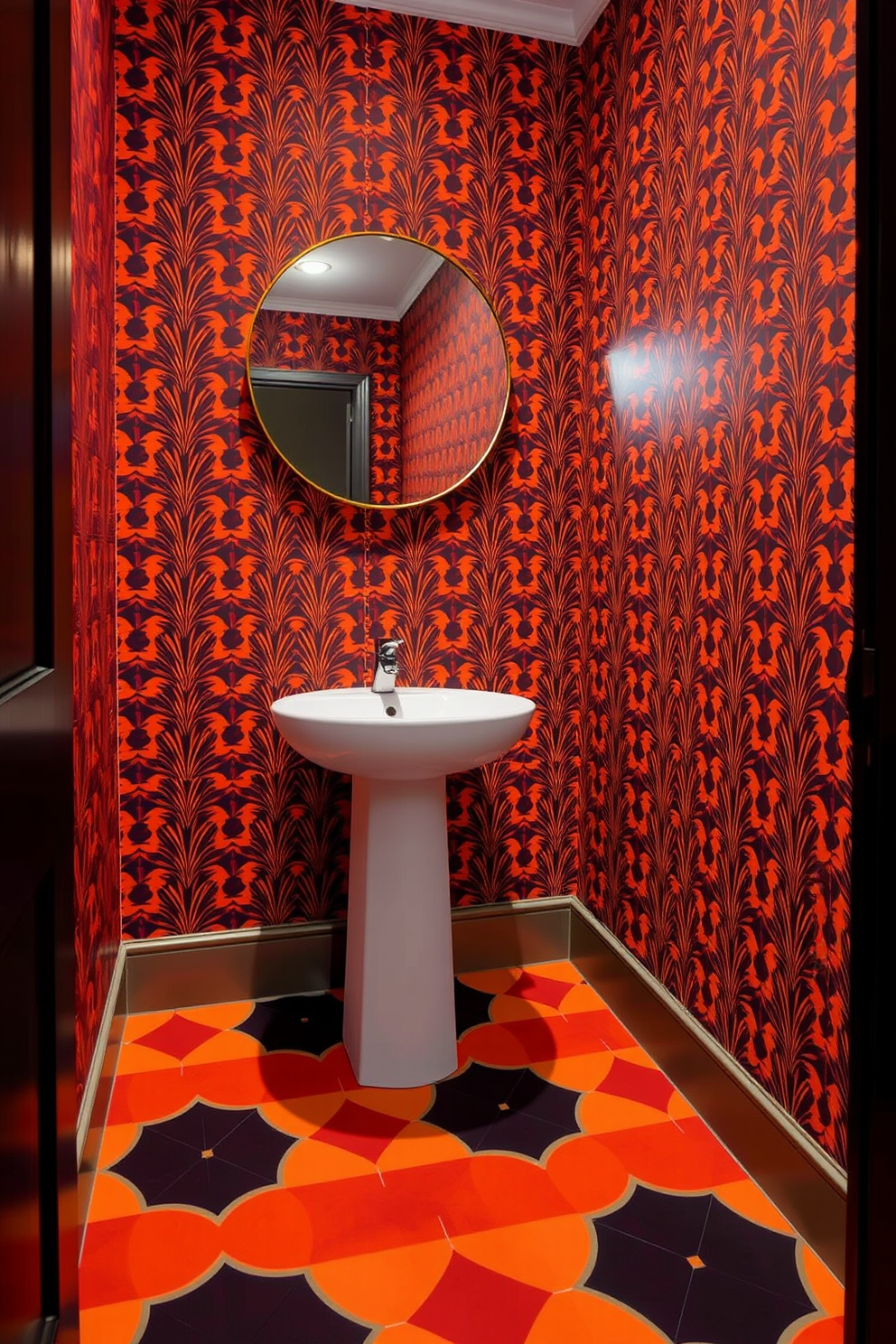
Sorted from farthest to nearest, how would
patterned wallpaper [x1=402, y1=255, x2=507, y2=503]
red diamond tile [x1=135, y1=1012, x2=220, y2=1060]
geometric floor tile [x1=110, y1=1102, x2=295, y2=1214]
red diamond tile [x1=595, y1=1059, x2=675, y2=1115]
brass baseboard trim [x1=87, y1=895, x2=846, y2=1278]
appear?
patterned wallpaper [x1=402, y1=255, x2=507, y2=503] < red diamond tile [x1=135, y1=1012, x2=220, y2=1060] < red diamond tile [x1=595, y1=1059, x2=675, y2=1115] < geometric floor tile [x1=110, y1=1102, x2=295, y2=1214] < brass baseboard trim [x1=87, y1=895, x2=846, y2=1278]

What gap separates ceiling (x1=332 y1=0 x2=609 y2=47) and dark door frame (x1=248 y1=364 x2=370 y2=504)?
3.01 ft

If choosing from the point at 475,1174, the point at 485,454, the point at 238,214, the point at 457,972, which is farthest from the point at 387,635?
the point at 475,1174

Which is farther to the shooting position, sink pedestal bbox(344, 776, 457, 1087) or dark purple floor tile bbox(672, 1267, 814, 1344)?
sink pedestal bbox(344, 776, 457, 1087)

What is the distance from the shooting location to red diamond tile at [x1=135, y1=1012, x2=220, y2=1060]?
2093 millimetres

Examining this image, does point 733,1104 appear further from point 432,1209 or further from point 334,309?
point 334,309

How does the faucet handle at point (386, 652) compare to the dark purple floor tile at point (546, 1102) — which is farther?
the faucet handle at point (386, 652)

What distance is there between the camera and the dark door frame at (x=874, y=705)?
2.56ft

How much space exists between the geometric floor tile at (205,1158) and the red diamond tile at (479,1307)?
1.32ft

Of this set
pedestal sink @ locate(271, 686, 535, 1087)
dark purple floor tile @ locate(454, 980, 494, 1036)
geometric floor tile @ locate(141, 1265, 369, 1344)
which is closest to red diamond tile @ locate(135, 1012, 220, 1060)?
pedestal sink @ locate(271, 686, 535, 1087)

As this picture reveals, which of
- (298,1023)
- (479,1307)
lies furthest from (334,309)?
(479,1307)

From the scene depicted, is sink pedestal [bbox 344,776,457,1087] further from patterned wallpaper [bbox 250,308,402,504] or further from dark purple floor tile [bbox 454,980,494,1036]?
patterned wallpaper [bbox 250,308,402,504]

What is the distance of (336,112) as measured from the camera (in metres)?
2.26

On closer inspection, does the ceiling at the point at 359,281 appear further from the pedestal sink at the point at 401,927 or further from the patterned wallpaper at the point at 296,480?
the pedestal sink at the point at 401,927

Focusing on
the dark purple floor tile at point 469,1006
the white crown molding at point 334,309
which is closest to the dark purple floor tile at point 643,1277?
the dark purple floor tile at point 469,1006
